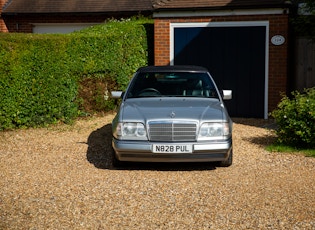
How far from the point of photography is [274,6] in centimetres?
1426

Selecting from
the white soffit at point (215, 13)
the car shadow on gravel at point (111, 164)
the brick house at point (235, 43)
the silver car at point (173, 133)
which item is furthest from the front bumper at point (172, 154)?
the white soffit at point (215, 13)

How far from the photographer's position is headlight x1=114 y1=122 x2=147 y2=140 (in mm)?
8500

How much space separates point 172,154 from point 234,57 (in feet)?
23.1

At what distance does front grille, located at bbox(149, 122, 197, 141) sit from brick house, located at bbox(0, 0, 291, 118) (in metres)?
6.55

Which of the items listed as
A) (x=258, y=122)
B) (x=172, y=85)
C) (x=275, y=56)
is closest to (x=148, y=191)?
(x=172, y=85)

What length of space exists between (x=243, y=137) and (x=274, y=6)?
407cm

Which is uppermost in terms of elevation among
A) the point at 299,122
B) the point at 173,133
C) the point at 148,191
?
the point at 173,133

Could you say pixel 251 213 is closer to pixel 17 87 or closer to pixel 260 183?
pixel 260 183

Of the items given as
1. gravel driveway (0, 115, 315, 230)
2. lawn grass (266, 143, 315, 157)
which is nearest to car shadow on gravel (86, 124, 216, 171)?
gravel driveway (0, 115, 315, 230)

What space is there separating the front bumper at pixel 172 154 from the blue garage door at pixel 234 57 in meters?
6.44

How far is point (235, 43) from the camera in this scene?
48.7 feet

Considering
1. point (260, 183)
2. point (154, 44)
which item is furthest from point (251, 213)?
point (154, 44)

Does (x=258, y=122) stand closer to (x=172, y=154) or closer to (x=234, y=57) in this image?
(x=234, y=57)

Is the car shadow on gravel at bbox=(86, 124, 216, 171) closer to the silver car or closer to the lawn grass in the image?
the silver car
